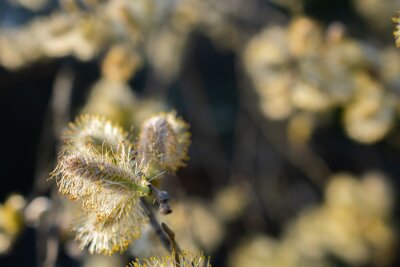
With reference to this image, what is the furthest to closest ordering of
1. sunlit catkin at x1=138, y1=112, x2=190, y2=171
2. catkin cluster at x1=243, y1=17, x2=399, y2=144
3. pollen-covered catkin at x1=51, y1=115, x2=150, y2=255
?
catkin cluster at x1=243, y1=17, x2=399, y2=144 < sunlit catkin at x1=138, y1=112, x2=190, y2=171 < pollen-covered catkin at x1=51, y1=115, x2=150, y2=255

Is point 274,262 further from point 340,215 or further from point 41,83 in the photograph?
point 41,83

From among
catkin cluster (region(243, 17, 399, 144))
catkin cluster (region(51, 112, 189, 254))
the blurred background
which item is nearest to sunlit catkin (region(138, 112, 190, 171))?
catkin cluster (region(51, 112, 189, 254))

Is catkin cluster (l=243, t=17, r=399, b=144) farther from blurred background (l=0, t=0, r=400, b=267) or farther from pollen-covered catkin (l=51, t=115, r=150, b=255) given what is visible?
pollen-covered catkin (l=51, t=115, r=150, b=255)

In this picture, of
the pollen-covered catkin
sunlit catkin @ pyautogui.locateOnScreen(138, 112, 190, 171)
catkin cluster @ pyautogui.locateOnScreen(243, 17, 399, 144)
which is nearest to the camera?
the pollen-covered catkin

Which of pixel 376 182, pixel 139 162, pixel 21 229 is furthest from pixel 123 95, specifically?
pixel 376 182

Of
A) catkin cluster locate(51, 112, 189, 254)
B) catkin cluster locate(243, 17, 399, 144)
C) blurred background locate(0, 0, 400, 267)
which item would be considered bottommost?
blurred background locate(0, 0, 400, 267)

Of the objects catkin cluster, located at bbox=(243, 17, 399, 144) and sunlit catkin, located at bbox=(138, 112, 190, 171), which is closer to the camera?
sunlit catkin, located at bbox=(138, 112, 190, 171)

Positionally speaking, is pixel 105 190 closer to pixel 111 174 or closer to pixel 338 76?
pixel 111 174
